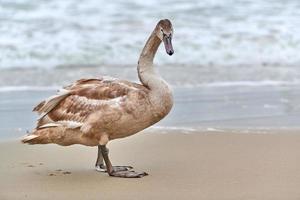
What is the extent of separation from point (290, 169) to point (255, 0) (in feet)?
36.2

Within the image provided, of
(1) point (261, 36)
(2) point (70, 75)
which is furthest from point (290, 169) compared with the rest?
(1) point (261, 36)

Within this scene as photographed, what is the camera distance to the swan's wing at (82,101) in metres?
5.40

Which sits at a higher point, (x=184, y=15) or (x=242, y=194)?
(x=184, y=15)

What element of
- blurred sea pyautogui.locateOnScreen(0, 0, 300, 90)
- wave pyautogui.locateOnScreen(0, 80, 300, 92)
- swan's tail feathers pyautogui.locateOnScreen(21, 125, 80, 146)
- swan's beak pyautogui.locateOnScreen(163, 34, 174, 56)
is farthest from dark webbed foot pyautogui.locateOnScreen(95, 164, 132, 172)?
blurred sea pyautogui.locateOnScreen(0, 0, 300, 90)

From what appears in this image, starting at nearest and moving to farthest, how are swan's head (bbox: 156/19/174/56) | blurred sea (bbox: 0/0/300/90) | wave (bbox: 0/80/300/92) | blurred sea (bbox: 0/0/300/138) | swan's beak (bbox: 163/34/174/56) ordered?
swan's beak (bbox: 163/34/174/56) < swan's head (bbox: 156/19/174/56) < blurred sea (bbox: 0/0/300/138) < wave (bbox: 0/80/300/92) < blurred sea (bbox: 0/0/300/90)

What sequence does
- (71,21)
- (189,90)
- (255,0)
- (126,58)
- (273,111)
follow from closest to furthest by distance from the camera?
(273,111), (189,90), (126,58), (71,21), (255,0)

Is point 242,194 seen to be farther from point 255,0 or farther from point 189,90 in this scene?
point 255,0

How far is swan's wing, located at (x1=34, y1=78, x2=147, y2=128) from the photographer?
540 centimetres

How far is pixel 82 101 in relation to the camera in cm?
550

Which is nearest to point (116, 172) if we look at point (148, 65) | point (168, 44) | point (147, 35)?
point (148, 65)

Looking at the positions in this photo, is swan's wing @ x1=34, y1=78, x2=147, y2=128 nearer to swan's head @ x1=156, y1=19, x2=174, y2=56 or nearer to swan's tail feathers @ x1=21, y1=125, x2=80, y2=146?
swan's tail feathers @ x1=21, y1=125, x2=80, y2=146

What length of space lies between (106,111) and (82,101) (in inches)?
9.4

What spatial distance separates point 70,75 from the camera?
34.3 ft

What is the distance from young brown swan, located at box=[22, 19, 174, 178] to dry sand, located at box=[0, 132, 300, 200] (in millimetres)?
249
